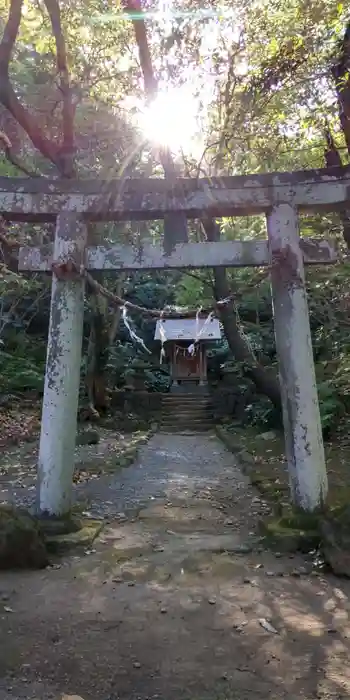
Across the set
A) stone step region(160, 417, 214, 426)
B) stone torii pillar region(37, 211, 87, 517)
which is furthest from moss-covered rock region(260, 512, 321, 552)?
stone step region(160, 417, 214, 426)

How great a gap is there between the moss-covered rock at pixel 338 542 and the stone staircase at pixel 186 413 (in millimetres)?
12166

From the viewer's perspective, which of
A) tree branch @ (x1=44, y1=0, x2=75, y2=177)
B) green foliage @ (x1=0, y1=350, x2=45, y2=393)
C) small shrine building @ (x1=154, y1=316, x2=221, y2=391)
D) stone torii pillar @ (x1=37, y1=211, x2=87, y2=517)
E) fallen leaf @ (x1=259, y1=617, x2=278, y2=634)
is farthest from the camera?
small shrine building @ (x1=154, y1=316, x2=221, y2=391)

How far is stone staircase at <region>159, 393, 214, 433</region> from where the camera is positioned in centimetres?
1675

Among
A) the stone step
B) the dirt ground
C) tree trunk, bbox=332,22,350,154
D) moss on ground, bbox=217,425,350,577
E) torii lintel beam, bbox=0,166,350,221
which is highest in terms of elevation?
tree trunk, bbox=332,22,350,154

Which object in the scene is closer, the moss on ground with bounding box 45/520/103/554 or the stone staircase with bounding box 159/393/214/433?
the moss on ground with bounding box 45/520/103/554

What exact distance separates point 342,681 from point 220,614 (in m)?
0.98

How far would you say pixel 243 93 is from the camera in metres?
7.38

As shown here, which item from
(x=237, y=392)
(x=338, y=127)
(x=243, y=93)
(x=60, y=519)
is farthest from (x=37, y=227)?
(x=237, y=392)

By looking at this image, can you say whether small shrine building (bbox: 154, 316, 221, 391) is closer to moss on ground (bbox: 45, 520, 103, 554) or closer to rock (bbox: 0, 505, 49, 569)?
moss on ground (bbox: 45, 520, 103, 554)

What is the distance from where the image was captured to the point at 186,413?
17.5 meters

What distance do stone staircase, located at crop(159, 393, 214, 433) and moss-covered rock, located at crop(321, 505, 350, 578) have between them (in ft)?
39.9

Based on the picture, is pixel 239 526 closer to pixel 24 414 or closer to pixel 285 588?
pixel 285 588

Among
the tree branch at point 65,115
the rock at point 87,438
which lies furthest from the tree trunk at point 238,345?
the tree branch at point 65,115

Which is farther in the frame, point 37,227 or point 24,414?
point 24,414
